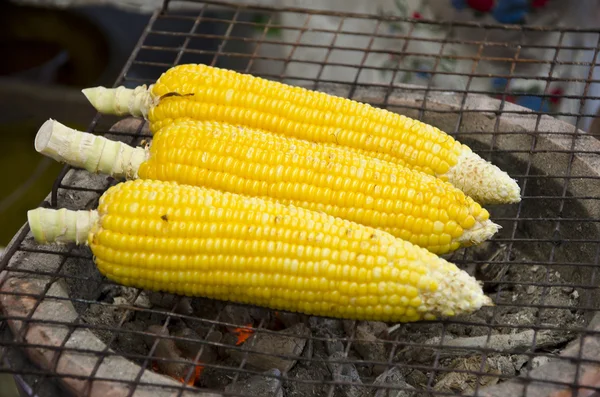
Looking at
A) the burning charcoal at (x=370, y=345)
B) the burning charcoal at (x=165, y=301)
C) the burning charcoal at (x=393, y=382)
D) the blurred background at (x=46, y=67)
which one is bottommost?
the blurred background at (x=46, y=67)

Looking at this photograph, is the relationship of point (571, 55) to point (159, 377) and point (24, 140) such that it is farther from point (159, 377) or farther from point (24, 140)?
point (24, 140)

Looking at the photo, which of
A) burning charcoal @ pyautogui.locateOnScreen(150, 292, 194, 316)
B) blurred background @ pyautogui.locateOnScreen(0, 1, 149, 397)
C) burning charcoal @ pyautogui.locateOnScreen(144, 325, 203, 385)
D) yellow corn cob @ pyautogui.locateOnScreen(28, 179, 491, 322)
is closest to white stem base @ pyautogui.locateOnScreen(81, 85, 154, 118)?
yellow corn cob @ pyautogui.locateOnScreen(28, 179, 491, 322)

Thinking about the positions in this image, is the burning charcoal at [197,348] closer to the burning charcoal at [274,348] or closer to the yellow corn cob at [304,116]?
the burning charcoal at [274,348]

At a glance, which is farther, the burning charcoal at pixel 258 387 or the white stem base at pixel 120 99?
the white stem base at pixel 120 99

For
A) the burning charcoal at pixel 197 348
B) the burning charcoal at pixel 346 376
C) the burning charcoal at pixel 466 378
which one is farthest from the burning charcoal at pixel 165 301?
the burning charcoal at pixel 466 378

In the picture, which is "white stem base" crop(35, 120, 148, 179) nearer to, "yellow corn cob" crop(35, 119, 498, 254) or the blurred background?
"yellow corn cob" crop(35, 119, 498, 254)

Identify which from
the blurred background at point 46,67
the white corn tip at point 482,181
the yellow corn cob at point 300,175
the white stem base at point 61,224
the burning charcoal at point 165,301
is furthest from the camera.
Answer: the blurred background at point 46,67
